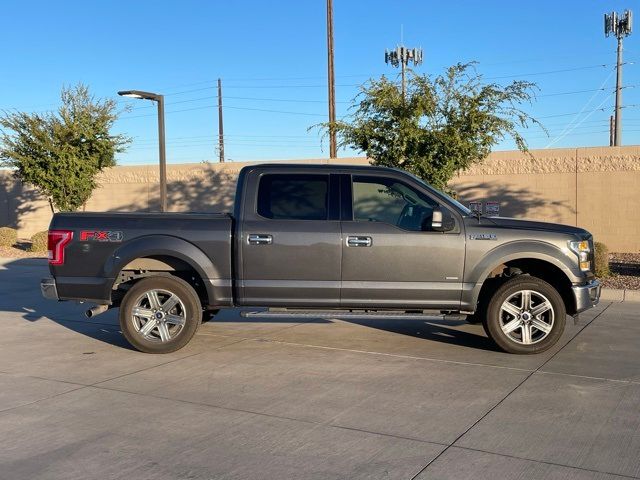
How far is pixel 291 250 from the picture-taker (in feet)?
24.7

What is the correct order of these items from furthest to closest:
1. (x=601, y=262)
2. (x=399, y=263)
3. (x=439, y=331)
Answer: (x=601, y=262)
(x=439, y=331)
(x=399, y=263)

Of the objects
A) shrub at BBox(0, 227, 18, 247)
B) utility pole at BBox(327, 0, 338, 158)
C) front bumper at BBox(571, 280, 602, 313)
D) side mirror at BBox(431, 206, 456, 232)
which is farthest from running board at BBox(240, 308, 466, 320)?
shrub at BBox(0, 227, 18, 247)

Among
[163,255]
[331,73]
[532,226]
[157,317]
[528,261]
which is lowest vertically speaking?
[157,317]

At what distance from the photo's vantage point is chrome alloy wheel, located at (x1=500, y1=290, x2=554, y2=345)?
753cm

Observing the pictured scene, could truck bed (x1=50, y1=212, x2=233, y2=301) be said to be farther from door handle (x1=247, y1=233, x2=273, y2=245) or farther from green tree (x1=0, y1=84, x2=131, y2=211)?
green tree (x1=0, y1=84, x2=131, y2=211)

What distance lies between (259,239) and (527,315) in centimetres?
307

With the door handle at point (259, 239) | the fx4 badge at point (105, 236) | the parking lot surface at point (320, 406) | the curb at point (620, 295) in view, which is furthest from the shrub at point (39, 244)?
the curb at point (620, 295)

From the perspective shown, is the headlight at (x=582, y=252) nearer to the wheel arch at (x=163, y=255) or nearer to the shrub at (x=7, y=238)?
the wheel arch at (x=163, y=255)

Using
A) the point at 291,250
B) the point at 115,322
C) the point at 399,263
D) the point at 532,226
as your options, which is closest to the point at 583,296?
the point at 532,226

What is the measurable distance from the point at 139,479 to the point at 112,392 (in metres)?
2.08

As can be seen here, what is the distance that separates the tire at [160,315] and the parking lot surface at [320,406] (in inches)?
7.2

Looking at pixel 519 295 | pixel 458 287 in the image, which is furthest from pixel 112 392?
pixel 519 295

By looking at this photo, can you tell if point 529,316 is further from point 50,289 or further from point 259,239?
point 50,289

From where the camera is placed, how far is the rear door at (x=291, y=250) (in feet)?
24.6
